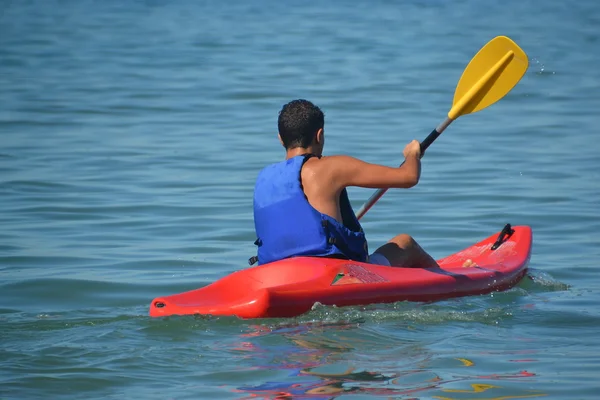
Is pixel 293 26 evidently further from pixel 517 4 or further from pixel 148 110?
pixel 148 110

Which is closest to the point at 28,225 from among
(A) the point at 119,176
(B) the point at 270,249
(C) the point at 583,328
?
(A) the point at 119,176

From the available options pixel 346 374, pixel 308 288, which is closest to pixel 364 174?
pixel 308 288

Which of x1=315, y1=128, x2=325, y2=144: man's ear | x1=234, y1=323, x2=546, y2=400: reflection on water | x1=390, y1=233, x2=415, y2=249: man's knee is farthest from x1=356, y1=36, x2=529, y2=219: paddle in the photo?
x1=234, y1=323, x2=546, y2=400: reflection on water

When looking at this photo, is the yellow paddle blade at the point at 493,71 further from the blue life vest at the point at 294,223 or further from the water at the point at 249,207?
the blue life vest at the point at 294,223

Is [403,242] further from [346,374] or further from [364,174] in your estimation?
[346,374]

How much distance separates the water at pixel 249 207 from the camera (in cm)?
445

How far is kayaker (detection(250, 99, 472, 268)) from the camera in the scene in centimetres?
523

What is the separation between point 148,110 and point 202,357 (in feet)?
31.8

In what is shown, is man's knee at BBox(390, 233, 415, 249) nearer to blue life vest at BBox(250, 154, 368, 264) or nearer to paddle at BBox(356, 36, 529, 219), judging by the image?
blue life vest at BBox(250, 154, 368, 264)

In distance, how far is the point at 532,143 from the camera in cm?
1155

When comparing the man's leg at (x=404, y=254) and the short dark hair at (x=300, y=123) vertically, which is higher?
the short dark hair at (x=300, y=123)

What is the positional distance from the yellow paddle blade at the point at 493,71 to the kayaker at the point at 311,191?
3.80 ft

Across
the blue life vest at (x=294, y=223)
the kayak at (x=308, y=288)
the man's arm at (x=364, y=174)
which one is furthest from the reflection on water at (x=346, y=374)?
the man's arm at (x=364, y=174)

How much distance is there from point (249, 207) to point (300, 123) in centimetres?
347
